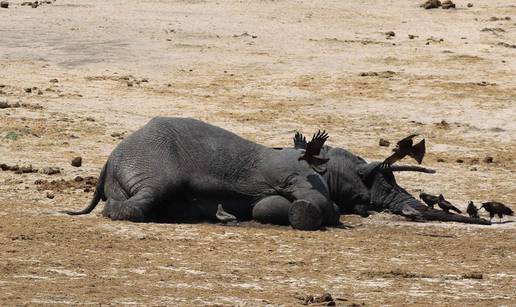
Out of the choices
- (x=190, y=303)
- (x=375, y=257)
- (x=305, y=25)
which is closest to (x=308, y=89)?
(x=305, y=25)

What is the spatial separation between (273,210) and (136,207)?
4.63 feet

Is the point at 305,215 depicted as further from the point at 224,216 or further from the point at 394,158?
the point at 394,158

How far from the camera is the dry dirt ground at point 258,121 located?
1125 centimetres

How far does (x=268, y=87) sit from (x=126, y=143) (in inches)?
386

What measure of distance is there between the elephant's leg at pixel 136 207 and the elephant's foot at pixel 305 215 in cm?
137

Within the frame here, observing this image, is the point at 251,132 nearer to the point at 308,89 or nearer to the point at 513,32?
the point at 308,89

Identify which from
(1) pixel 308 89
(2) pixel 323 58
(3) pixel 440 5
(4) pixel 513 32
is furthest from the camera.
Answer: (3) pixel 440 5

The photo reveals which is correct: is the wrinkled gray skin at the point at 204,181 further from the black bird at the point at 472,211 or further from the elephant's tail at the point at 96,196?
the black bird at the point at 472,211

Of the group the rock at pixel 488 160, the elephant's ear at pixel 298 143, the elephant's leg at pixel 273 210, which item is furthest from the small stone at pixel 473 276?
the rock at pixel 488 160

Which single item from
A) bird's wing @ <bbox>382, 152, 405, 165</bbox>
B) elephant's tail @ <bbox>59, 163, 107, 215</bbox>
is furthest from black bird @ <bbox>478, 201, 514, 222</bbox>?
elephant's tail @ <bbox>59, 163, 107, 215</bbox>

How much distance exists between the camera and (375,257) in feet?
41.2

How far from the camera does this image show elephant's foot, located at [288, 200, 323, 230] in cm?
1378

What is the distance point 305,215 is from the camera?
13.8 metres

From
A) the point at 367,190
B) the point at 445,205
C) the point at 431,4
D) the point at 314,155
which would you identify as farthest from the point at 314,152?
the point at 431,4
